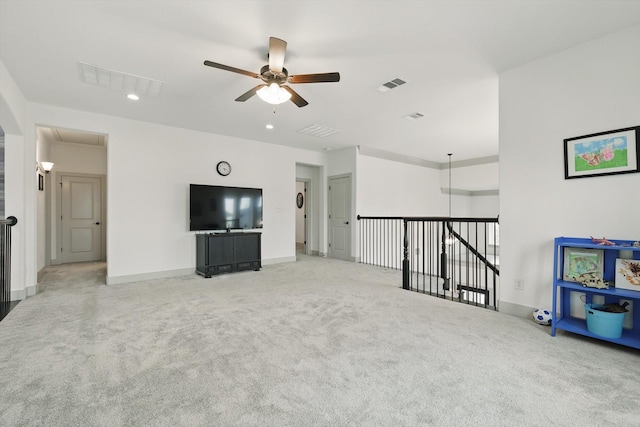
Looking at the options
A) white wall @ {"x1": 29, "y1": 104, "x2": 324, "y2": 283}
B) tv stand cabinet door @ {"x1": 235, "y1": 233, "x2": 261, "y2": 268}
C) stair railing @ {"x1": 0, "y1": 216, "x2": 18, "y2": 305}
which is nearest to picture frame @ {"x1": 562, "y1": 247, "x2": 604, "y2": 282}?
tv stand cabinet door @ {"x1": 235, "y1": 233, "x2": 261, "y2": 268}

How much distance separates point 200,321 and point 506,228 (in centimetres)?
349

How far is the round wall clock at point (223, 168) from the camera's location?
5.67 m

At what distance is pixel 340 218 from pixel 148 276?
4225 mm

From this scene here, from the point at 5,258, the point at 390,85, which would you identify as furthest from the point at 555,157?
the point at 5,258

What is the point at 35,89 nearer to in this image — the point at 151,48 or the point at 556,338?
the point at 151,48

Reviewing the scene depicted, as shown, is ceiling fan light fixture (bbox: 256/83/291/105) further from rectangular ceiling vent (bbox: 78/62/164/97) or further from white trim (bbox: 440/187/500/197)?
white trim (bbox: 440/187/500/197)

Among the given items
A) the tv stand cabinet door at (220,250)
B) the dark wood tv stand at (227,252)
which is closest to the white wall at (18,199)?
the dark wood tv stand at (227,252)

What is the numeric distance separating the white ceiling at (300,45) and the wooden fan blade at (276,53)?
168 mm

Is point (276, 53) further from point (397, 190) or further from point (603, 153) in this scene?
point (397, 190)

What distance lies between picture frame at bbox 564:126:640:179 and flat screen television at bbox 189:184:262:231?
489cm

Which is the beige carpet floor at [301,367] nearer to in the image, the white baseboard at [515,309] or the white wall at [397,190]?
the white baseboard at [515,309]

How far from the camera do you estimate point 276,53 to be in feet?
8.30

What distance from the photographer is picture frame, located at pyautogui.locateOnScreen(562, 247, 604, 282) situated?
2.60 meters

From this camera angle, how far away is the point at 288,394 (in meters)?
1.77
